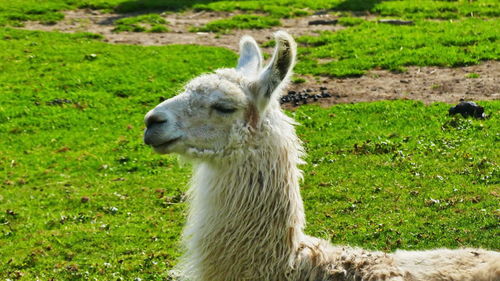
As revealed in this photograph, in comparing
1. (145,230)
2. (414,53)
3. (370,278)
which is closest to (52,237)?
(145,230)

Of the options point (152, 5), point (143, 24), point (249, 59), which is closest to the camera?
point (249, 59)

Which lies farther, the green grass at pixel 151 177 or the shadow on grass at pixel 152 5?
the shadow on grass at pixel 152 5

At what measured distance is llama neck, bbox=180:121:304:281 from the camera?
518 centimetres

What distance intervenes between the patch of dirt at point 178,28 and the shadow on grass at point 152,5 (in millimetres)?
571

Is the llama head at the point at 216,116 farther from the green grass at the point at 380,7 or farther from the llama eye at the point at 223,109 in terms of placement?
the green grass at the point at 380,7

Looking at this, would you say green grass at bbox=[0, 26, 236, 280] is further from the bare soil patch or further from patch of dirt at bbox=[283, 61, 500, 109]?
patch of dirt at bbox=[283, 61, 500, 109]

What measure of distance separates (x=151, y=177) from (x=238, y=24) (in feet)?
35.4

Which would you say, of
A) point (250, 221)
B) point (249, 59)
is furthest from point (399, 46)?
point (250, 221)

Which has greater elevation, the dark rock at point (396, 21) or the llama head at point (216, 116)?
the llama head at point (216, 116)

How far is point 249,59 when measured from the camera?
6.04 metres

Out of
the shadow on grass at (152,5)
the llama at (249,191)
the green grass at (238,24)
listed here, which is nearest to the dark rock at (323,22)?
the green grass at (238,24)

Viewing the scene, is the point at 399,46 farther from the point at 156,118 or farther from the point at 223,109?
the point at 156,118

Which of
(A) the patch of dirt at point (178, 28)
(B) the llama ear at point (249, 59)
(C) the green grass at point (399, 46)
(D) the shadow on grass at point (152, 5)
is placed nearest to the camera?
(B) the llama ear at point (249, 59)

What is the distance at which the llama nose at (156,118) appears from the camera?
5129 mm
